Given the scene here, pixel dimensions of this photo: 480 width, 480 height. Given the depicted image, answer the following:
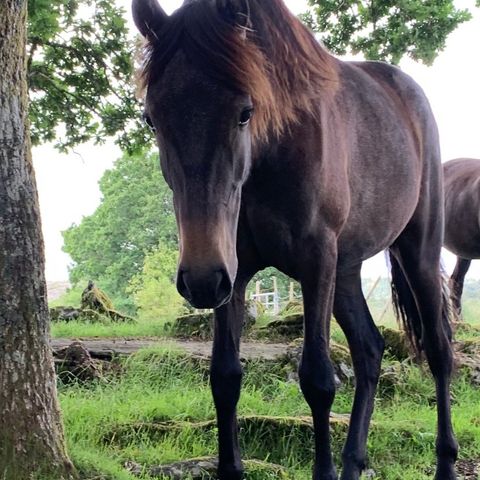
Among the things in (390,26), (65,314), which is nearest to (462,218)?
(390,26)

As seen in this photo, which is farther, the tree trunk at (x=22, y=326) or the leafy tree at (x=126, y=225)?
the leafy tree at (x=126, y=225)

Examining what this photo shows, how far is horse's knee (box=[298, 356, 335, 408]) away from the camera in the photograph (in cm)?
317

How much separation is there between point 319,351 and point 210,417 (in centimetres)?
201

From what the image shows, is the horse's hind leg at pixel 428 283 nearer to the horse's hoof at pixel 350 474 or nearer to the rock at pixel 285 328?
the horse's hoof at pixel 350 474

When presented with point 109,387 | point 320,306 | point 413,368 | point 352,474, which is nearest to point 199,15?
point 320,306

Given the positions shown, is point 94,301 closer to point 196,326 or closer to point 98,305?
point 98,305

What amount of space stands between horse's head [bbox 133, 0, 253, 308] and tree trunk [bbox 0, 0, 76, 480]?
1017 mm

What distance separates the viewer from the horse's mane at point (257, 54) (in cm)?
246

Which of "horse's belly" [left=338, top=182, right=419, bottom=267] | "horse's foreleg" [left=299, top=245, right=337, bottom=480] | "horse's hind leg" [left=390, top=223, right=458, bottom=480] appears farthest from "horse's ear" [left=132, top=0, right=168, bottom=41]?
"horse's hind leg" [left=390, top=223, right=458, bottom=480]

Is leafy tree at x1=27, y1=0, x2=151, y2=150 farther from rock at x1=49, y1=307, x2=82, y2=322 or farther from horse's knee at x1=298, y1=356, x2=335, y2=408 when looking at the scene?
horse's knee at x1=298, y1=356, x2=335, y2=408

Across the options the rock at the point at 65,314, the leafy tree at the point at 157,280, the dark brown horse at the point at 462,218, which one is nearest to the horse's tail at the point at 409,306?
the dark brown horse at the point at 462,218

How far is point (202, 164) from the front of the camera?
7.79ft

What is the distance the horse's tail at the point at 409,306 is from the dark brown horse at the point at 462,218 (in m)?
→ 5.05

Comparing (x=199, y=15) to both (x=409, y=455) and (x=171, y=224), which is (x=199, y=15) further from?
(x=171, y=224)
